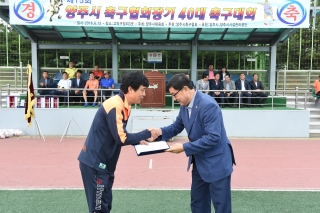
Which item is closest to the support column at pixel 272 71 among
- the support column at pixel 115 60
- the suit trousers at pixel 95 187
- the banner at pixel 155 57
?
the banner at pixel 155 57

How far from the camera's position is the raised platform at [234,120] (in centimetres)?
1046

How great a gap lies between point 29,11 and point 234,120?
7.61 metres

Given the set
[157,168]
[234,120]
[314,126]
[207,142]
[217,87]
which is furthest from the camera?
[217,87]

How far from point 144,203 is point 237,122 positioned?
6653 millimetres

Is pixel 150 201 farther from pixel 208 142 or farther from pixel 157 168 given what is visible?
pixel 208 142

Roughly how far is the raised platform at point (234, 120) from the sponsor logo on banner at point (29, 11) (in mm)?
3000

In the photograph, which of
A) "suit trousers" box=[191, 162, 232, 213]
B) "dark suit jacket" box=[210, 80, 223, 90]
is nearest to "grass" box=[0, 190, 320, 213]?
"suit trousers" box=[191, 162, 232, 213]

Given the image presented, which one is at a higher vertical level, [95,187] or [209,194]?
[95,187]

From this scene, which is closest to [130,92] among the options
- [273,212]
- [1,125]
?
[273,212]

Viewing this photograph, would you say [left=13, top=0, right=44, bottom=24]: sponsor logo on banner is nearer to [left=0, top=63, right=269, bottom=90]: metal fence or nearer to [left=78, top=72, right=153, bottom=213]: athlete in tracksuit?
[left=0, top=63, right=269, bottom=90]: metal fence

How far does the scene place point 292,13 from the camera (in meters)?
10.8

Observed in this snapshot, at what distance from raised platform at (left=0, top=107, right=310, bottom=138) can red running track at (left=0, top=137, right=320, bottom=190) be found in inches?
48.7

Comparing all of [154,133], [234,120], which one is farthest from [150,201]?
[234,120]

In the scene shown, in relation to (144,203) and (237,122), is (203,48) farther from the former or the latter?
(144,203)
